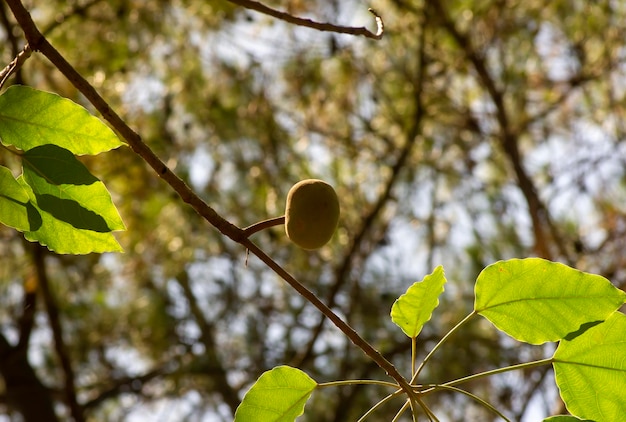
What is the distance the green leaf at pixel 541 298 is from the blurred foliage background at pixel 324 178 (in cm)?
257

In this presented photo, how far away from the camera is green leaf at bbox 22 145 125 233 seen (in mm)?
886

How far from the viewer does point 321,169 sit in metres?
3.87

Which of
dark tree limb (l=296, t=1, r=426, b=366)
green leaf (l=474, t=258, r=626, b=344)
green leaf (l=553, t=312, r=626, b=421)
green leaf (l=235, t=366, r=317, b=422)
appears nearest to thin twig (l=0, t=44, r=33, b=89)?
green leaf (l=235, t=366, r=317, b=422)

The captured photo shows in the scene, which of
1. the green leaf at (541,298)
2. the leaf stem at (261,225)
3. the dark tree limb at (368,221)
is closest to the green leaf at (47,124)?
the leaf stem at (261,225)

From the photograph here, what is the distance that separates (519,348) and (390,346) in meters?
0.54

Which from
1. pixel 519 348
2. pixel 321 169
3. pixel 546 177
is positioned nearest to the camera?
pixel 519 348

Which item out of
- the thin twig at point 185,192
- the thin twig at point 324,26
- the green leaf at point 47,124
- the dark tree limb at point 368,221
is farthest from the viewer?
the dark tree limb at point 368,221

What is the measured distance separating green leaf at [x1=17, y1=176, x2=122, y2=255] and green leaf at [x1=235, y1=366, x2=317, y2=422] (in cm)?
20

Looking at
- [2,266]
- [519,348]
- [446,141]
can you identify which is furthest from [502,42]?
[2,266]

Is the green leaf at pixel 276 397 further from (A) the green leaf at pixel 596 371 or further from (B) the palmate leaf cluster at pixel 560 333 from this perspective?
(A) the green leaf at pixel 596 371

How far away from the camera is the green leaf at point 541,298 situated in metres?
0.88

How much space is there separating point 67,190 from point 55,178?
0.02m

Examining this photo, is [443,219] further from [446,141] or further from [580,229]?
[580,229]

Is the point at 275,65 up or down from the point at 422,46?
up
